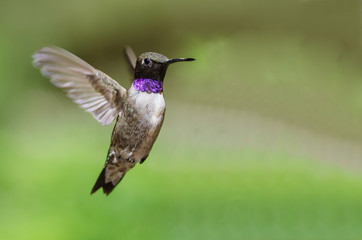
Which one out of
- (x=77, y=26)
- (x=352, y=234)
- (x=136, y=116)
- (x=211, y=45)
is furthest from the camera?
(x=77, y=26)

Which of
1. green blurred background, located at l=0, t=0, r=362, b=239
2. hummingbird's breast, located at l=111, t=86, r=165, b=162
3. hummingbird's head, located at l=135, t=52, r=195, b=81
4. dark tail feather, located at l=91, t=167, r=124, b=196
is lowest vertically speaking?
green blurred background, located at l=0, t=0, r=362, b=239

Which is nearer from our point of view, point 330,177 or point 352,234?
point 352,234

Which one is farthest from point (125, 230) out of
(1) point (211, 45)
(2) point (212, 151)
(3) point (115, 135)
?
(3) point (115, 135)

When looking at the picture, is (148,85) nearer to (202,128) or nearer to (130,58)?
(130,58)

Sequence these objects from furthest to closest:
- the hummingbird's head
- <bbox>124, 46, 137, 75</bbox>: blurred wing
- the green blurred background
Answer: the green blurred background < <bbox>124, 46, 137, 75</bbox>: blurred wing < the hummingbird's head

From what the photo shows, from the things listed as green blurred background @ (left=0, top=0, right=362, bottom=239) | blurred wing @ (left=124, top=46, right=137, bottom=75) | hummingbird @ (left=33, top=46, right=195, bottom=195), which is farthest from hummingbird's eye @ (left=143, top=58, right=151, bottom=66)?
green blurred background @ (left=0, top=0, right=362, bottom=239)

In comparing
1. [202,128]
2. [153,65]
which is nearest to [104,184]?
[153,65]

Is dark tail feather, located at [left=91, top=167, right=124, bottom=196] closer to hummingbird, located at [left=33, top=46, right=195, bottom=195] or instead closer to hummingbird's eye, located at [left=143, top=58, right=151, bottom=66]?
hummingbird, located at [left=33, top=46, right=195, bottom=195]

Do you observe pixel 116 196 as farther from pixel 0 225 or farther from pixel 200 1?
pixel 200 1
